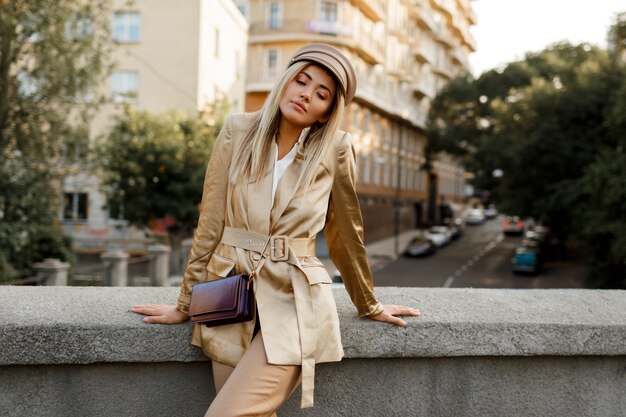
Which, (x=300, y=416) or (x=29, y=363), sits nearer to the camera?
(x=29, y=363)

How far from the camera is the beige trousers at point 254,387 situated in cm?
213

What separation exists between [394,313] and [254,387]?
0.85 meters

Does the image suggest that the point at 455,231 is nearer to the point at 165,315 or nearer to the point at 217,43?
the point at 217,43

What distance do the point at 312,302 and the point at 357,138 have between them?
41.4 metres

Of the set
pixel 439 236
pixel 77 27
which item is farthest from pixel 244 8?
pixel 77 27

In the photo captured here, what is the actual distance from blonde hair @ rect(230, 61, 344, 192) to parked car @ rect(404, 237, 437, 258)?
39.8m

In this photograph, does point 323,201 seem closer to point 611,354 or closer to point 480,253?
point 611,354

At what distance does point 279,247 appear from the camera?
2.39 m

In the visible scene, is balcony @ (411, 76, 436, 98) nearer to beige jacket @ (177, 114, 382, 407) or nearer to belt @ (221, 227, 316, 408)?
beige jacket @ (177, 114, 382, 407)

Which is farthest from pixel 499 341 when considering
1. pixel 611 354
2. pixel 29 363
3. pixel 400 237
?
pixel 400 237

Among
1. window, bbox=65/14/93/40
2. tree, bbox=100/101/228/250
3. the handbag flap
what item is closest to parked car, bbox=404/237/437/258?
tree, bbox=100/101/228/250

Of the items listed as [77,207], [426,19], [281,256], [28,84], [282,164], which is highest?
[426,19]

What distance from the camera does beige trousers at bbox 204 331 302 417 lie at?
2.13 m

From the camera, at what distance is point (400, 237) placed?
172 feet
